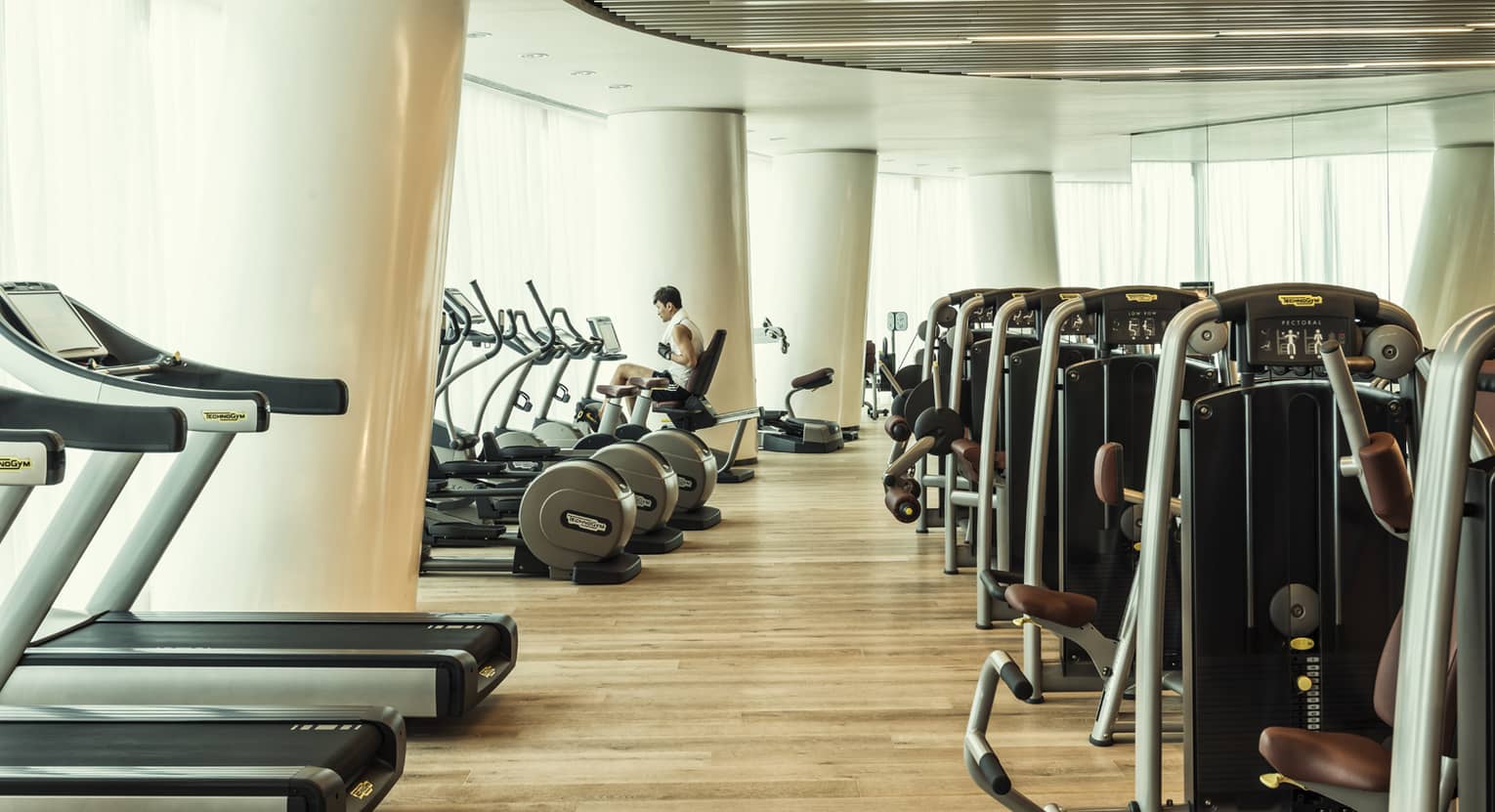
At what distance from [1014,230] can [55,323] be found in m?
13.7

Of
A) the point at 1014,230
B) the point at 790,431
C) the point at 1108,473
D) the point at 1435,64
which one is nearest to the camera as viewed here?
the point at 1108,473

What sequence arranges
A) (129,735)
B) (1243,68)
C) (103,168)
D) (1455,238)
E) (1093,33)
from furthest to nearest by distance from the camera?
(1455,238), (1243,68), (1093,33), (103,168), (129,735)

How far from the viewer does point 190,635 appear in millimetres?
3758

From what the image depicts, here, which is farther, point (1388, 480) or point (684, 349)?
point (684, 349)

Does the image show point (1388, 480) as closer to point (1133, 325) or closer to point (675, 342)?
point (1133, 325)

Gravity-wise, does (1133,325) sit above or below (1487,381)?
above

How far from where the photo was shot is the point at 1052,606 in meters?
3.07

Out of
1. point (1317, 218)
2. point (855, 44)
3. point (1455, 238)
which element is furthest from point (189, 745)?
point (1317, 218)

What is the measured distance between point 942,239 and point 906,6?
1071 cm

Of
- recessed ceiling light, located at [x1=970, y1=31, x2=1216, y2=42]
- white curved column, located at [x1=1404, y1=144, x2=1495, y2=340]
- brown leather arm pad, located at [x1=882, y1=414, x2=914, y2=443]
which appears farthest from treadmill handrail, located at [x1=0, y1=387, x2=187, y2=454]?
white curved column, located at [x1=1404, y1=144, x2=1495, y2=340]

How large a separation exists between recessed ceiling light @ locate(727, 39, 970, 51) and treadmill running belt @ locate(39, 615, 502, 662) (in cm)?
509

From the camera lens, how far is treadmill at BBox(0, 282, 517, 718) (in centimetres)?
319

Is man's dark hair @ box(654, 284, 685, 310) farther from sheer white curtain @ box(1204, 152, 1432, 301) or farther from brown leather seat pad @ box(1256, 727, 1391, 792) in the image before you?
brown leather seat pad @ box(1256, 727, 1391, 792)

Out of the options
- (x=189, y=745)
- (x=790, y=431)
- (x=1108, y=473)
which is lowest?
(x=189, y=745)
